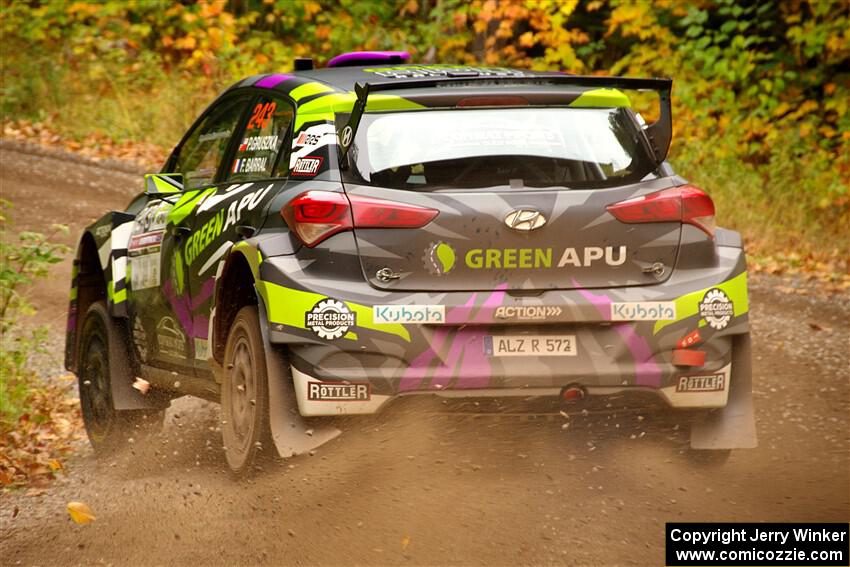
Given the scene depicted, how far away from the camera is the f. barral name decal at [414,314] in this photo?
504 centimetres

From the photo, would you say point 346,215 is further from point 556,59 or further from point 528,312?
point 556,59

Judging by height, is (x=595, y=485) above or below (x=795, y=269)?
above

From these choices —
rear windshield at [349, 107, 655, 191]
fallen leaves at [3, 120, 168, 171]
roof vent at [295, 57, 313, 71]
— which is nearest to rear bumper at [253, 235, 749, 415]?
rear windshield at [349, 107, 655, 191]

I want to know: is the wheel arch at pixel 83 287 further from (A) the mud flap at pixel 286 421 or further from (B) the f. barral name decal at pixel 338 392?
(B) the f. barral name decal at pixel 338 392

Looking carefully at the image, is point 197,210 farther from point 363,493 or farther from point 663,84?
point 663,84

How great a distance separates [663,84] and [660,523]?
1.76 m

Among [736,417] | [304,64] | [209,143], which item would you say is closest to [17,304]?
[209,143]

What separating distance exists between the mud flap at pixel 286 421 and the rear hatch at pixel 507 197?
511mm

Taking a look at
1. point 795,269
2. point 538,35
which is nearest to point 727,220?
point 795,269

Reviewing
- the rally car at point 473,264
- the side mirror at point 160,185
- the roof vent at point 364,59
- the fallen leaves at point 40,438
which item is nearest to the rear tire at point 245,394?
the rally car at point 473,264

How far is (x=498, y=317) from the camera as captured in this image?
16.6 feet

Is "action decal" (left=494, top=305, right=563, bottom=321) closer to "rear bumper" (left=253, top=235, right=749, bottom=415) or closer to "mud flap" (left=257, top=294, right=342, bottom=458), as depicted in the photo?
"rear bumper" (left=253, top=235, right=749, bottom=415)

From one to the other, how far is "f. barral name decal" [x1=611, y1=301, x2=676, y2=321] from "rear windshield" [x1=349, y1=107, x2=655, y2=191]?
50 centimetres

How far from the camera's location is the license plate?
16.7 feet
